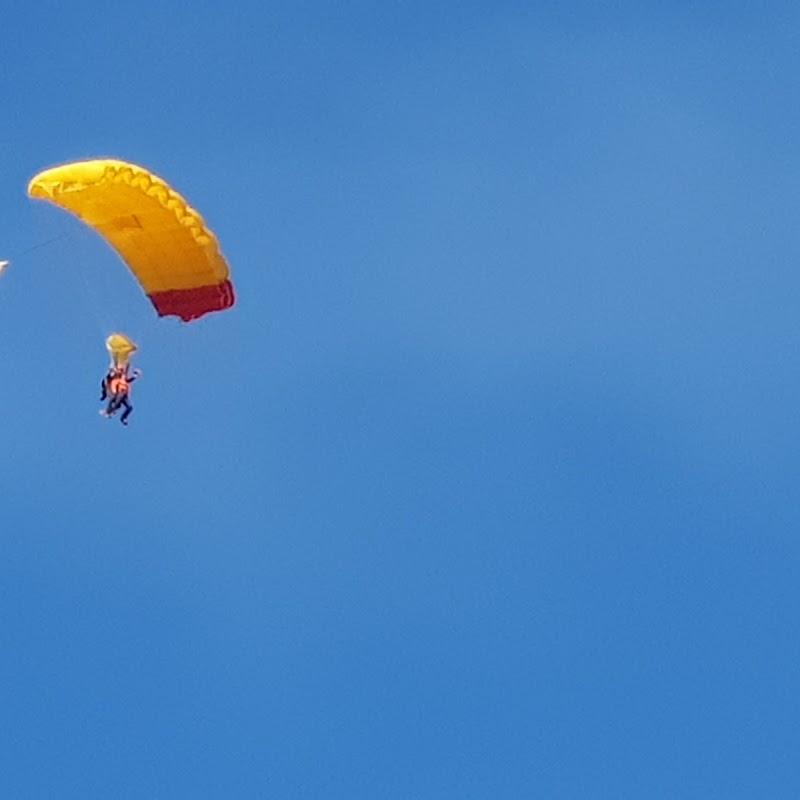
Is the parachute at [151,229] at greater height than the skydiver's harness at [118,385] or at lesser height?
greater

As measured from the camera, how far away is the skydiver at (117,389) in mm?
60219

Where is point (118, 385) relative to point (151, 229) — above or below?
below

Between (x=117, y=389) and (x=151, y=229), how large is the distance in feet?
13.6

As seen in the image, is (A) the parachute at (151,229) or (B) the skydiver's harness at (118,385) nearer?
(A) the parachute at (151,229)

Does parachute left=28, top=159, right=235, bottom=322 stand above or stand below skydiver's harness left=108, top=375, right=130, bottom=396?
above

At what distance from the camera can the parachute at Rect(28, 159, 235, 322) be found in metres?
56.1

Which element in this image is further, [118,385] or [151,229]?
[118,385]

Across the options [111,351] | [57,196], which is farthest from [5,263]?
[111,351]

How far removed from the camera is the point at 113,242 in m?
60.0

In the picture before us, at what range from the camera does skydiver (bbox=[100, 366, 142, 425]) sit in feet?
198

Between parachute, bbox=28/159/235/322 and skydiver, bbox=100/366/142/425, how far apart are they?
176 cm

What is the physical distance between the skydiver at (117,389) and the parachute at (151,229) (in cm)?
176

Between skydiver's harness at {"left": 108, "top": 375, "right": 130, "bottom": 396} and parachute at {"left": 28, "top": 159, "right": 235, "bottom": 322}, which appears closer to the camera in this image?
parachute at {"left": 28, "top": 159, "right": 235, "bottom": 322}

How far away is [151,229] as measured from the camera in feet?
192
